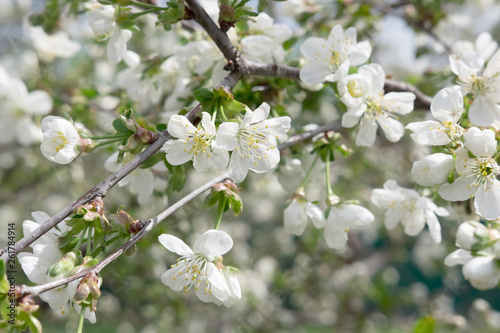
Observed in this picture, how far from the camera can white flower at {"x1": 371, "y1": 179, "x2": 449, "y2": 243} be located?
1.24 metres

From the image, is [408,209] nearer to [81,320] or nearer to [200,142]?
[200,142]

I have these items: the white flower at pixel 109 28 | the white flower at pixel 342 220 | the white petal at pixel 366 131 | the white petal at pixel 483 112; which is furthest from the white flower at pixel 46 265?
the white petal at pixel 483 112

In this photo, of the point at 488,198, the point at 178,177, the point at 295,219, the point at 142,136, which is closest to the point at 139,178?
the point at 178,177

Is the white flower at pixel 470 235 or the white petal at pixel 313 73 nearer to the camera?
the white flower at pixel 470 235

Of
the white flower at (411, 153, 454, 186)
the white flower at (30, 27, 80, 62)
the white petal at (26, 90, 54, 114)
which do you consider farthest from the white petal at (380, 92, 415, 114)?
the white flower at (30, 27, 80, 62)

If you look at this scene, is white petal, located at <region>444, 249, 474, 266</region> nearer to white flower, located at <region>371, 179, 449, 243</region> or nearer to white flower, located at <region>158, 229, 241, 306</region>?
white flower, located at <region>371, 179, 449, 243</region>

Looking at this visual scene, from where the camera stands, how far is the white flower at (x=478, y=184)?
95cm

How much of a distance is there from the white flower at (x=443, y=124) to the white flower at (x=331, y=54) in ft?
0.82

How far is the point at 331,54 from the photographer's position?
1.24m

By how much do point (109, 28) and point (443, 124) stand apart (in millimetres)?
836

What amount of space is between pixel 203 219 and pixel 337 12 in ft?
5.75

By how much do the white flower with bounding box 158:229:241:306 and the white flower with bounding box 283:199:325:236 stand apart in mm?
251

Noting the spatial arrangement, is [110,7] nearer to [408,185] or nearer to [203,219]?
[408,185]

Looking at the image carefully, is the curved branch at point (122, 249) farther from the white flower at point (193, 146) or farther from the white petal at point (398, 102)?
the white petal at point (398, 102)
